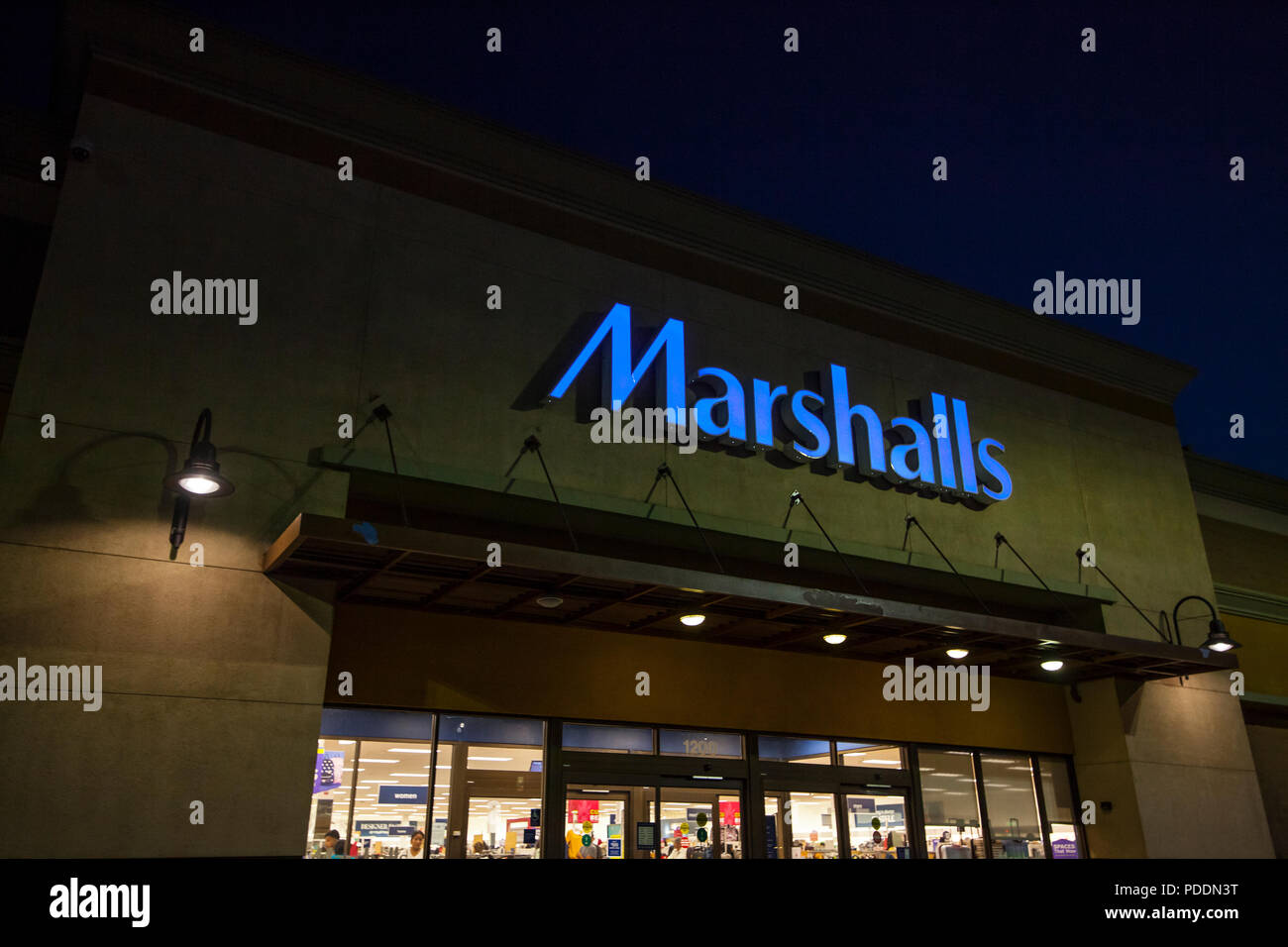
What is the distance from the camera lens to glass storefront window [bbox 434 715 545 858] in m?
11.5

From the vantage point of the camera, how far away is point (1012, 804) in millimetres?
15766

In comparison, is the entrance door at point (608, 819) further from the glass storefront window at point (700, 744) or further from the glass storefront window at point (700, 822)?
the glass storefront window at point (700, 744)

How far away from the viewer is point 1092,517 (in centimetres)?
1719

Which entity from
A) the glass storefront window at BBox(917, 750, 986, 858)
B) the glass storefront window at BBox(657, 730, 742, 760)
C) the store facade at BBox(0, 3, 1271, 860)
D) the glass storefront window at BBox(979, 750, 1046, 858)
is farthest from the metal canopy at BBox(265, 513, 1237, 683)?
the glass storefront window at BBox(979, 750, 1046, 858)

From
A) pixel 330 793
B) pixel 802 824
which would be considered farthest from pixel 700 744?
pixel 330 793

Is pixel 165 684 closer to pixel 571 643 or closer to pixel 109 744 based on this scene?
pixel 109 744

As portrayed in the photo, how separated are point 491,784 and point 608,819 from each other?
5.75 ft

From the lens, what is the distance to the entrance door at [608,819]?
1216 cm

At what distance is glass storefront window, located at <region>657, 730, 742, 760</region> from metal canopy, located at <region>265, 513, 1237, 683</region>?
1371 millimetres

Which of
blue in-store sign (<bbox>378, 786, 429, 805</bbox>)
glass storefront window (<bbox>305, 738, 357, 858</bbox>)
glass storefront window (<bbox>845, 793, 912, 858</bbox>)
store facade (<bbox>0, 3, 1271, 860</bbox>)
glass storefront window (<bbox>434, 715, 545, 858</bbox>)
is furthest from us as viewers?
glass storefront window (<bbox>845, 793, 912, 858</bbox>)

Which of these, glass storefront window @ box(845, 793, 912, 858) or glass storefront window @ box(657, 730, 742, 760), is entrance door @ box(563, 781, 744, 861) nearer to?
glass storefront window @ box(657, 730, 742, 760)
